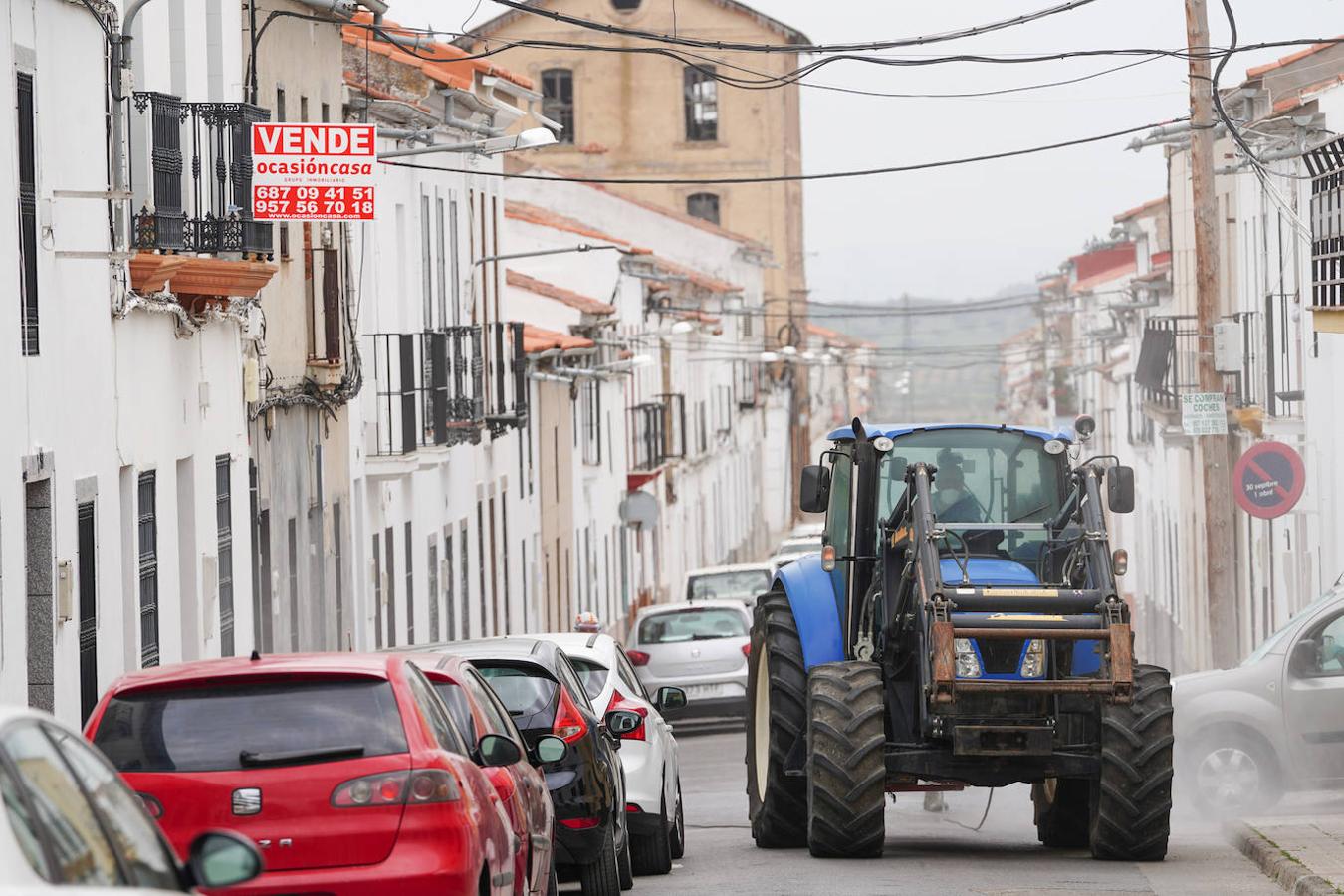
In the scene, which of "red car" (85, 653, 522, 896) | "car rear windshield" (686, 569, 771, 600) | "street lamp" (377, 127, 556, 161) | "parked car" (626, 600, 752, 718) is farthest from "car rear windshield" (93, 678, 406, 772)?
"car rear windshield" (686, 569, 771, 600)

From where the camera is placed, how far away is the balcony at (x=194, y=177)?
63.6 ft

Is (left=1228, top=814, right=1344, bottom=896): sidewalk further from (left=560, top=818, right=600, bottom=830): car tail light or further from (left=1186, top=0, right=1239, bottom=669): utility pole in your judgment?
(left=1186, top=0, right=1239, bottom=669): utility pole

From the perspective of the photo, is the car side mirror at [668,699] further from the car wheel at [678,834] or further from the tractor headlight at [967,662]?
the tractor headlight at [967,662]

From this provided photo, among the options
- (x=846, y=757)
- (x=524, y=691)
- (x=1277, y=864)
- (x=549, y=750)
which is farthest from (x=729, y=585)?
(x=549, y=750)

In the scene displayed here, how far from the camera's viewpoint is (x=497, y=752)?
1051 centimetres

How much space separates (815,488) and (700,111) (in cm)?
6500

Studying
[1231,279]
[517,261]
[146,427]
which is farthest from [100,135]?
[517,261]

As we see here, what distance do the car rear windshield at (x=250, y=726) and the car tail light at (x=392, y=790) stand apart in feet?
0.36

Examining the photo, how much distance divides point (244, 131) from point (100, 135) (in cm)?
264

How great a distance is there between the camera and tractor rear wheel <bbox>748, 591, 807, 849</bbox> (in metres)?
16.3

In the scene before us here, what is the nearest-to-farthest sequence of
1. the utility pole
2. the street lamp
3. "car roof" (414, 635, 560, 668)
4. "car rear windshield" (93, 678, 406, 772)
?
"car rear windshield" (93, 678, 406, 772) → "car roof" (414, 635, 560, 668) → the street lamp → the utility pole

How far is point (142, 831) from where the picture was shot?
681 cm

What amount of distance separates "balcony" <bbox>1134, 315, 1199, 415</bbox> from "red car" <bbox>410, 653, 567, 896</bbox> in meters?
32.1

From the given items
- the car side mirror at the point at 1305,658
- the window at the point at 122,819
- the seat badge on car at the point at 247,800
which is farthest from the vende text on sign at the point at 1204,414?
the window at the point at 122,819
